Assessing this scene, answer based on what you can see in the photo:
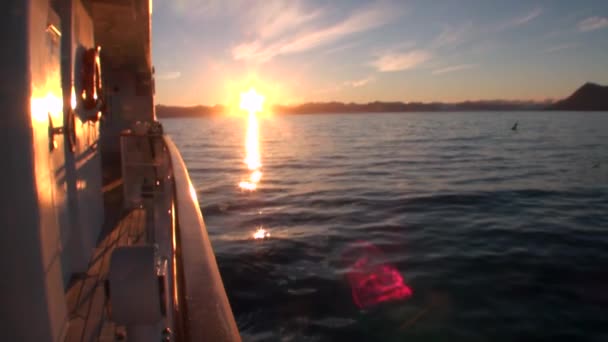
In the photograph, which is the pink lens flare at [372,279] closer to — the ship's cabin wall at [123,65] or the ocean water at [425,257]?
the ocean water at [425,257]

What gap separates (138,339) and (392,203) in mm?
13843

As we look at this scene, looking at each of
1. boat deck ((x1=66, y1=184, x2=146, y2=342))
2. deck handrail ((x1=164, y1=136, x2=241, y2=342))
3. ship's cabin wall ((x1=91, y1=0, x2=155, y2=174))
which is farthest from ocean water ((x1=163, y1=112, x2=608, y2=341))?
deck handrail ((x1=164, y1=136, x2=241, y2=342))

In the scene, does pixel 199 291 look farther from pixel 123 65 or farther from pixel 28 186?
pixel 123 65

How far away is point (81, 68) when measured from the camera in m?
5.27

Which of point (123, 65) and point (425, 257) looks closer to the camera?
point (425, 257)

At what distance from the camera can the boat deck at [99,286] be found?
3629 millimetres

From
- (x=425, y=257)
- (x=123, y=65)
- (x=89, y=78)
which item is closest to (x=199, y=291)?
(x=89, y=78)

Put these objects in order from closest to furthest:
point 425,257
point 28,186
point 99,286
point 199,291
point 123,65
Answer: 1. point 199,291
2. point 28,186
3. point 99,286
4. point 425,257
5. point 123,65

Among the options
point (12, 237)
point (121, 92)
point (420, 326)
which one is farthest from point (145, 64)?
point (12, 237)

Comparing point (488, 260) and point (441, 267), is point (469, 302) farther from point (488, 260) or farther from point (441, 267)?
point (488, 260)

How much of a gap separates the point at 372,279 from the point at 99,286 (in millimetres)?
4998

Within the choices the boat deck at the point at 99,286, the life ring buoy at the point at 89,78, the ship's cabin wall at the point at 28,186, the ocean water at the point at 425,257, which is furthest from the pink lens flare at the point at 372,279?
the ship's cabin wall at the point at 28,186

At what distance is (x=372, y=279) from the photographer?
8.22 m

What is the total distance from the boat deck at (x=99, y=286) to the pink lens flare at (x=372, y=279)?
365 centimetres
